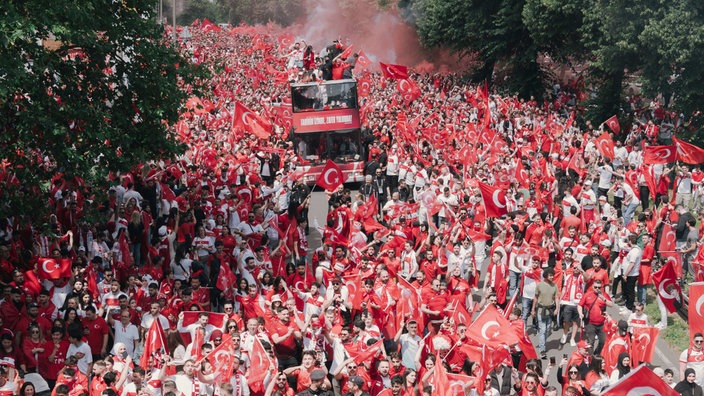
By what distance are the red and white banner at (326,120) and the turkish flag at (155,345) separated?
16.5m

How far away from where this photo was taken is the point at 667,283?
1521 cm

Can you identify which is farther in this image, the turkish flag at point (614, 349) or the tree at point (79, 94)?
the tree at point (79, 94)

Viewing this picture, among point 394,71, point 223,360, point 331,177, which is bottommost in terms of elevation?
point 223,360

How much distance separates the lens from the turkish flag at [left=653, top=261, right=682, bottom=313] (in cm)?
1510

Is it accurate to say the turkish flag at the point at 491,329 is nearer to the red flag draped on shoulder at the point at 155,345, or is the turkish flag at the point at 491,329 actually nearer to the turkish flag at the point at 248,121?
the red flag draped on shoulder at the point at 155,345

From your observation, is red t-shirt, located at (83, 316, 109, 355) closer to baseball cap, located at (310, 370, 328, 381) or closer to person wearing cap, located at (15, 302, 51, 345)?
person wearing cap, located at (15, 302, 51, 345)

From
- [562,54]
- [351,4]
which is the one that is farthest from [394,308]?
[351,4]

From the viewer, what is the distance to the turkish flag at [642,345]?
41.7 feet

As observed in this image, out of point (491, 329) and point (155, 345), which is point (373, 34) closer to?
point (491, 329)

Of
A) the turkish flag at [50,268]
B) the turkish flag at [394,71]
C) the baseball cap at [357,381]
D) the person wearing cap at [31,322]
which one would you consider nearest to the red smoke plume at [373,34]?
the turkish flag at [394,71]

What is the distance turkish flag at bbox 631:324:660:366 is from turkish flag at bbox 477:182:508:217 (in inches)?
261

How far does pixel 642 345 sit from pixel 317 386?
442cm

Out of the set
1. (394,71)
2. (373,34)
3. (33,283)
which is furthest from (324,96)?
(373,34)

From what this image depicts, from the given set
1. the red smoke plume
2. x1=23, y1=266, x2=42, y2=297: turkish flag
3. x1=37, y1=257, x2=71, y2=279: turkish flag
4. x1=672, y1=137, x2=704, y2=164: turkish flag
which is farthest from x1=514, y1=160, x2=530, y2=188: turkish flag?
the red smoke plume
